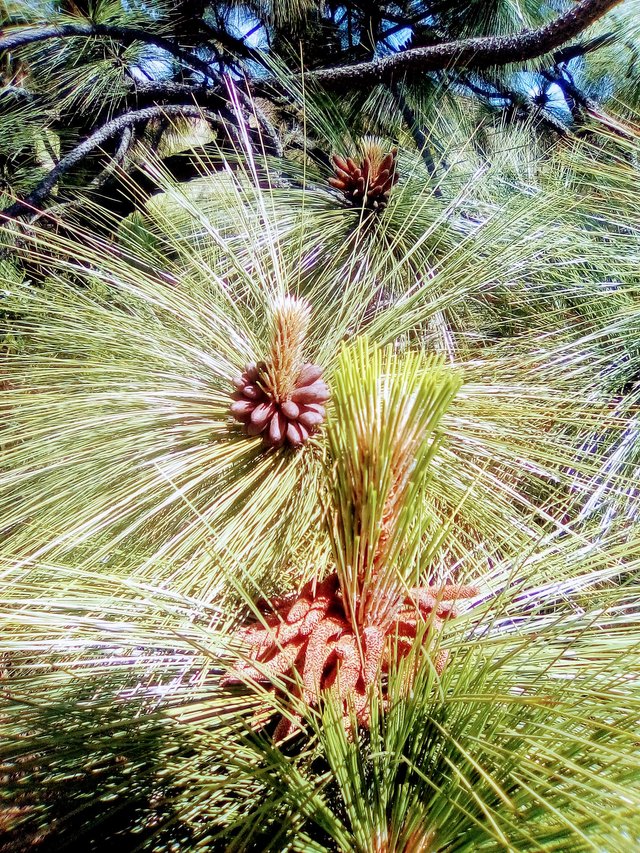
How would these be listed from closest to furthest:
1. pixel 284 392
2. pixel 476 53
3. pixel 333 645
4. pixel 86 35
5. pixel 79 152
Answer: pixel 333 645
pixel 284 392
pixel 476 53
pixel 79 152
pixel 86 35

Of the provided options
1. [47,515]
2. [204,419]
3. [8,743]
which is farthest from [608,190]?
[8,743]

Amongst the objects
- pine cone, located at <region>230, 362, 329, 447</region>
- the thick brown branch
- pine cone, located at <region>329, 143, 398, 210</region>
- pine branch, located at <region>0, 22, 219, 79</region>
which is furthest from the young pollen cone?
pine branch, located at <region>0, 22, 219, 79</region>

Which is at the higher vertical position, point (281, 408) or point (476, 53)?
point (476, 53)

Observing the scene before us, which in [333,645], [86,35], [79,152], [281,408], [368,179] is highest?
[86,35]

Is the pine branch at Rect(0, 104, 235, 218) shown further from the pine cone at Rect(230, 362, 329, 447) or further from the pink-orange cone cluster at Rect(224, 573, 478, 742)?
the pink-orange cone cluster at Rect(224, 573, 478, 742)

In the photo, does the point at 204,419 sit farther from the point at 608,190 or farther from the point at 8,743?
the point at 608,190

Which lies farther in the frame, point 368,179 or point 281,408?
point 368,179

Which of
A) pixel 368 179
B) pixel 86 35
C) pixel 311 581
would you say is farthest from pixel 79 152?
pixel 311 581

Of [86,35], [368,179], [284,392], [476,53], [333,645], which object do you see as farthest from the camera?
[86,35]

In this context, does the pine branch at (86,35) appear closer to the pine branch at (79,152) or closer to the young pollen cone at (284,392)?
the pine branch at (79,152)

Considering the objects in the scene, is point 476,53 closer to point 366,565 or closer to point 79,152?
point 79,152
